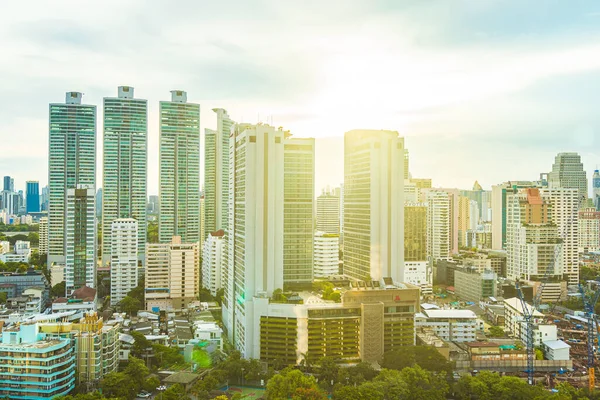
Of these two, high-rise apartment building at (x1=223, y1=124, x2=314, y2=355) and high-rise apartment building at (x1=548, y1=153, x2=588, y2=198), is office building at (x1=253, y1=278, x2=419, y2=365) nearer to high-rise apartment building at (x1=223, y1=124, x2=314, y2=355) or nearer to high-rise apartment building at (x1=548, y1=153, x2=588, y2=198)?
high-rise apartment building at (x1=223, y1=124, x2=314, y2=355)

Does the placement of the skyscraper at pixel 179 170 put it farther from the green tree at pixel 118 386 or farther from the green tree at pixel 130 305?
the green tree at pixel 118 386

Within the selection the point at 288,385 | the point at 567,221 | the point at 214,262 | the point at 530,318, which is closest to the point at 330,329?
the point at 288,385

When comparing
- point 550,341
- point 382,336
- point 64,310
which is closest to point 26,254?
point 64,310

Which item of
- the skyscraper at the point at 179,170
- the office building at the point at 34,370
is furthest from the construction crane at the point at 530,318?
the skyscraper at the point at 179,170

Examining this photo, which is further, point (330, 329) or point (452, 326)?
point (452, 326)

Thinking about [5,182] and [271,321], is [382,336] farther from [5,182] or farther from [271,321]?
[5,182]

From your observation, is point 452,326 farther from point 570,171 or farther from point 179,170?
point 570,171

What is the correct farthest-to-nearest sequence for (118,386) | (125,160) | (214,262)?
(125,160), (214,262), (118,386)
